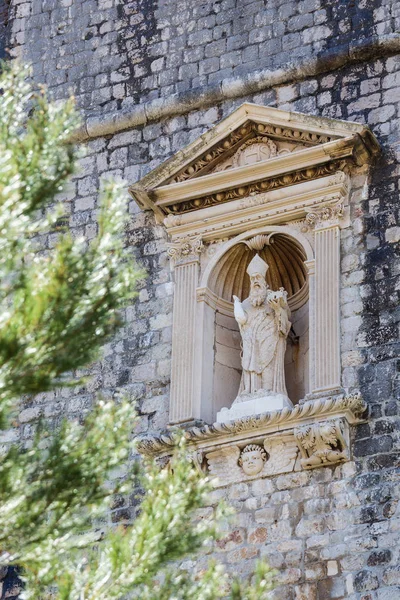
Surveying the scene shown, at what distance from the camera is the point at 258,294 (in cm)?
1216

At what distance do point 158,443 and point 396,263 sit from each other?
6.41 feet

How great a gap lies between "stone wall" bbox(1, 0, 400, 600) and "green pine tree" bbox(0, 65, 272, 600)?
7.24ft

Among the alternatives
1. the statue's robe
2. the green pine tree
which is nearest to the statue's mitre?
the statue's robe

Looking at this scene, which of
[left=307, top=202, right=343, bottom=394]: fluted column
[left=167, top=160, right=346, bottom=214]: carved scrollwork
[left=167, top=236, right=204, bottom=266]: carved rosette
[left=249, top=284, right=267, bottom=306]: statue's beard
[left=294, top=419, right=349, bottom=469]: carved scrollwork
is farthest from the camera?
[left=167, top=236, right=204, bottom=266]: carved rosette

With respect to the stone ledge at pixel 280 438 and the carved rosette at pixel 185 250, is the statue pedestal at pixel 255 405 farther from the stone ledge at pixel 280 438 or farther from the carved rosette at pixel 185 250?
the carved rosette at pixel 185 250

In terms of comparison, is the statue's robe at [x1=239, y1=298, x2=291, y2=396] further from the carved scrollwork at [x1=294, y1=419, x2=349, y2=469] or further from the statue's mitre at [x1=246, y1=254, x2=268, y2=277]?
the carved scrollwork at [x1=294, y1=419, x2=349, y2=469]

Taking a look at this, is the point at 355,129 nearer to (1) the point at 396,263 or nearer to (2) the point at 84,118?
(1) the point at 396,263

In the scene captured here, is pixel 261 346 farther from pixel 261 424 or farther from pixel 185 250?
pixel 185 250

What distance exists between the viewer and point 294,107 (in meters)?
12.7

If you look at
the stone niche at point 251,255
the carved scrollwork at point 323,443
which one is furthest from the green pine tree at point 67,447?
the stone niche at point 251,255

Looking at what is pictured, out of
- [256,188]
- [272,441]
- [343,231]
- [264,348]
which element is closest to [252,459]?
[272,441]

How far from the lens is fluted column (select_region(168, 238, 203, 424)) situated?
38.9 feet

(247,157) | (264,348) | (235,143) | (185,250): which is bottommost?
(264,348)

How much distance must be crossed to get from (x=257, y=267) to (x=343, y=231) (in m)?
0.65
